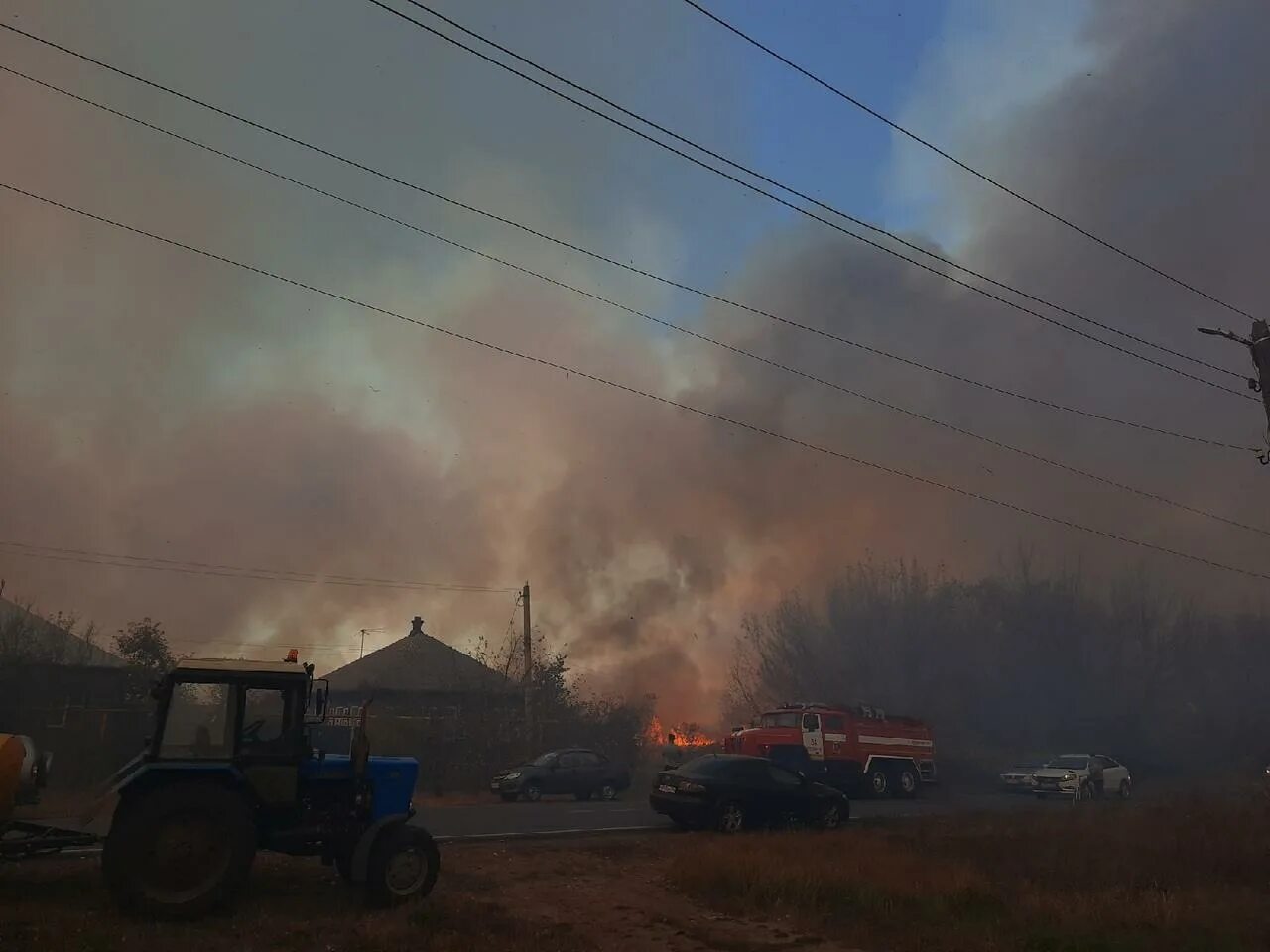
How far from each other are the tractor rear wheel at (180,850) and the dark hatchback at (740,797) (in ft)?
31.1

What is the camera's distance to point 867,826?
1781cm

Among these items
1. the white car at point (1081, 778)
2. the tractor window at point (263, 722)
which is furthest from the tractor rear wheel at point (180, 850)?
the white car at point (1081, 778)

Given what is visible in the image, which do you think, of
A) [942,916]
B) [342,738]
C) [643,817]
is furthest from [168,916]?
[643,817]

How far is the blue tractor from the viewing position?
8.24 metres

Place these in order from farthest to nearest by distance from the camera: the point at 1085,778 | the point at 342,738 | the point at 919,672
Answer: the point at 919,672 < the point at 1085,778 < the point at 342,738

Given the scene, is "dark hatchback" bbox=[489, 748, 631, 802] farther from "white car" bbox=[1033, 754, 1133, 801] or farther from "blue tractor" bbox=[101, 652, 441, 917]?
"blue tractor" bbox=[101, 652, 441, 917]

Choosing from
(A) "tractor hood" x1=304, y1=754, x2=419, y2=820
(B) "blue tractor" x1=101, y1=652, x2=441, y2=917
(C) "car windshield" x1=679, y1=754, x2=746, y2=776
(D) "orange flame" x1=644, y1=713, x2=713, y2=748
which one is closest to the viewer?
(B) "blue tractor" x1=101, y1=652, x2=441, y2=917

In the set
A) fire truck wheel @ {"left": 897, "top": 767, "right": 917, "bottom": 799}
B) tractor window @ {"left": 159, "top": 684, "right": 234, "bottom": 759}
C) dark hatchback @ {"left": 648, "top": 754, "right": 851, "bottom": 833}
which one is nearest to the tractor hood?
tractor window @ {"left": 159, "top": 684, "right": 234, "bottom": 759}

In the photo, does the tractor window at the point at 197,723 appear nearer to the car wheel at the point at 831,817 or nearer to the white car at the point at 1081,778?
the car wheel at the point at 831,817

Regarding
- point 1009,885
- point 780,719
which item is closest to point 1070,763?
point 780,719

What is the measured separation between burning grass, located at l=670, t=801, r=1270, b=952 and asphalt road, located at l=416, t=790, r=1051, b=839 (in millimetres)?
4024

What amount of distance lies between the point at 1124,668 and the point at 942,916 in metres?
51.0

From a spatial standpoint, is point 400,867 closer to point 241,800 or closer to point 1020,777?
point 241,800

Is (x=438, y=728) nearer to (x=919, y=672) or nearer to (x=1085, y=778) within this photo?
(x=1085, y=778)
